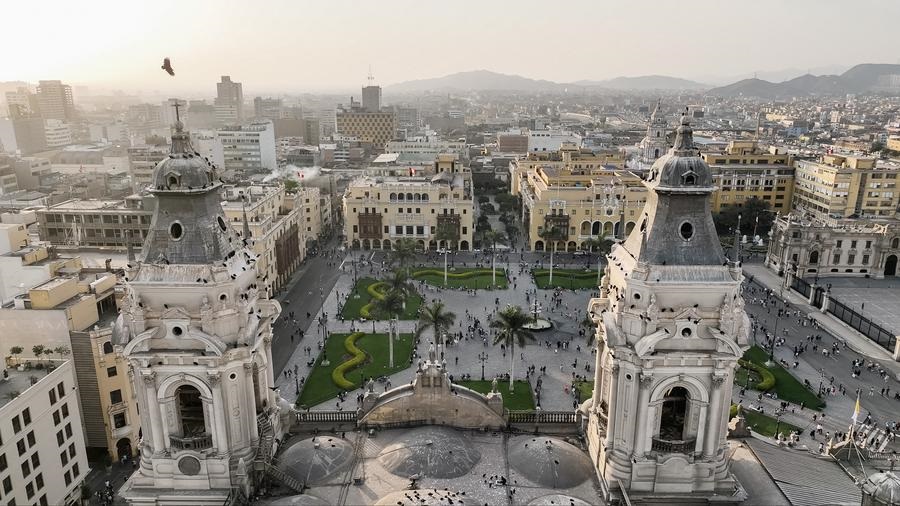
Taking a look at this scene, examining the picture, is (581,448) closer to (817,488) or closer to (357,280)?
(817,488)

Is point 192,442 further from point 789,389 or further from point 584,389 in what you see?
point 789,389

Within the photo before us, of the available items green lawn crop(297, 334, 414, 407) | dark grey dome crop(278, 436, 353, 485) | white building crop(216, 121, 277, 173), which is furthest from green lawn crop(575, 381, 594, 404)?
white building crop(216, 121, 277, 173)

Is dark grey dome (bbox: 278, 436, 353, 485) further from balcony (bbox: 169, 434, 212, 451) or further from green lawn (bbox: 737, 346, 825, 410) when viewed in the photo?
green lawn (bbox: 737, 346, 825, 410)

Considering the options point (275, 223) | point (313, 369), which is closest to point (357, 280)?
point (275, 223)

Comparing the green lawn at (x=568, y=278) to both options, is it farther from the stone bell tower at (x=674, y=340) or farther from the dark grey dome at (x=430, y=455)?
the stone bell tower at (x=674, y=340)

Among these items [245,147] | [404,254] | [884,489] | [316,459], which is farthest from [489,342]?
[245,147]
